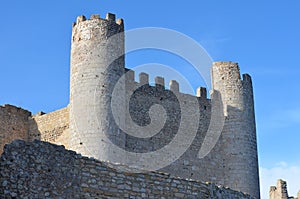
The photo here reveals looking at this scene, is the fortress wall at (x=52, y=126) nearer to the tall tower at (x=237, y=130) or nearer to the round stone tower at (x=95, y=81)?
the round stone tower at (x=95, y=81)

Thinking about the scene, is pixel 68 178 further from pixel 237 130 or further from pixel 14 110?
pixel 237 130

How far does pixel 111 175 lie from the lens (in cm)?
1080

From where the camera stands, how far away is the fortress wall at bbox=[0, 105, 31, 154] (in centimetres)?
2170

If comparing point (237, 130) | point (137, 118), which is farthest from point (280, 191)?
point (137, 118)

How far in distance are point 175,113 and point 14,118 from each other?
18.6 feet

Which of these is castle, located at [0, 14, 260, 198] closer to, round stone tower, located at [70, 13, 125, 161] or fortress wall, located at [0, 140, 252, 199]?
round stone tower, located at [70, 13, 125, 161]

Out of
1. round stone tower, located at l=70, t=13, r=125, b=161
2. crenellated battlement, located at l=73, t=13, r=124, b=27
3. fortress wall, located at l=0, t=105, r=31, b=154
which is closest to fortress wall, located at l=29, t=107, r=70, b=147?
fortress wall, located at l=0, t=105, r=31, b=154

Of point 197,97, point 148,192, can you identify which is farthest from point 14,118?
point 148,192

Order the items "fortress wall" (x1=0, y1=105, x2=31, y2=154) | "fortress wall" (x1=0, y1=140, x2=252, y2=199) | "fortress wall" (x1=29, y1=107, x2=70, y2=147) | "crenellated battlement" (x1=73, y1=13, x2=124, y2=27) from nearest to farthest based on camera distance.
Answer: "fortress wall" (x1=0, y1=140, x2=252, y2=199) < "crenellated battlement" (x1=73, y1=13, x2=124, y2=27) < "fortress wall" (x1=29, y1=107, x2=70, y2=147) < "fortress wall" (x1=0, y1=105, x2=31, y2=154)

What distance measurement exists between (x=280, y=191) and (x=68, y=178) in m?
17.9

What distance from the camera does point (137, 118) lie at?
65.9ft

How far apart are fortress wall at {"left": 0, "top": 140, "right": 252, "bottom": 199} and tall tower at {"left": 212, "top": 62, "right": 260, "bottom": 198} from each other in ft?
33.9

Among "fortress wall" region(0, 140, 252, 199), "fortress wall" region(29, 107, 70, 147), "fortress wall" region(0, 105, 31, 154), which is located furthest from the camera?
"fortress wall" region(0, 105, 31, 154)

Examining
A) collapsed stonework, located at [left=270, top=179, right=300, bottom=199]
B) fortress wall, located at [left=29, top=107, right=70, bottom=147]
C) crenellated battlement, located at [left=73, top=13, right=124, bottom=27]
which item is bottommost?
collapsed stonework, located at [left=270, top=179, right=300, bottom=199]
